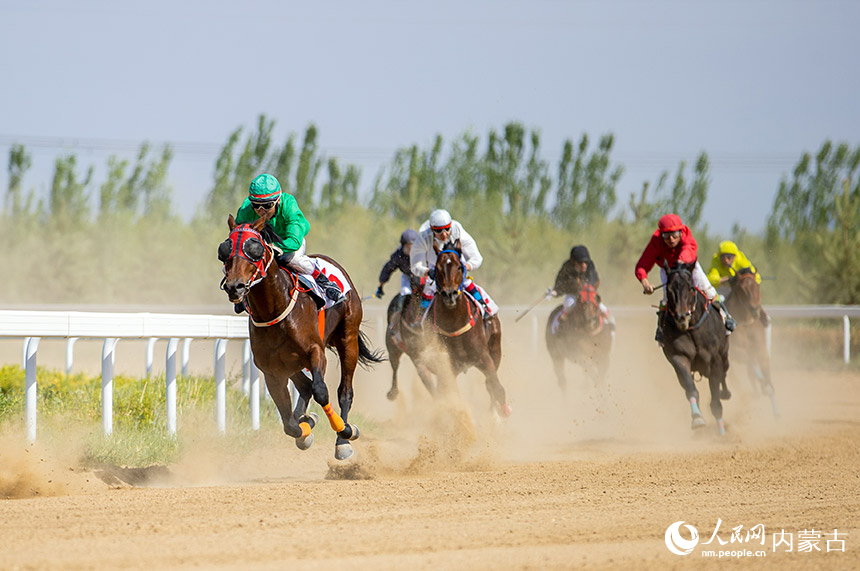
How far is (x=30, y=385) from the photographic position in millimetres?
8164

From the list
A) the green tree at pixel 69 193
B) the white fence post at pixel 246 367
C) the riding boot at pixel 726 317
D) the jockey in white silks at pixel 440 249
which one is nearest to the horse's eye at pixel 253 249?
the jockey in white silks at pixel 440 249

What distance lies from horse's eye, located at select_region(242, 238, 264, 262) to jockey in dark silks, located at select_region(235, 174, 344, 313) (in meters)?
0.64

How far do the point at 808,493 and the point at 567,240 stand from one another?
1266 inches

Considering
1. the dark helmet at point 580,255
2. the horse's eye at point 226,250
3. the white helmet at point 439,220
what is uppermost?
the white helmet at point 439,220

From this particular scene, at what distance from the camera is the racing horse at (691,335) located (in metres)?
11.7

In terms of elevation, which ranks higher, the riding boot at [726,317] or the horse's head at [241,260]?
the horse's head at [241,260]

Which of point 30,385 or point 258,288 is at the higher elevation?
point 258,288

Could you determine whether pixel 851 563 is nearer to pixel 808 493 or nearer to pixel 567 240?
pixel 808 493

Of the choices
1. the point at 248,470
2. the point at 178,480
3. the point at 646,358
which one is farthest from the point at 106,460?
the point at 646,358

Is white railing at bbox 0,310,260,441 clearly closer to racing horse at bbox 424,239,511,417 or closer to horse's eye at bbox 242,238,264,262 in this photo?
horse's eye at bbox 242,238,264,262

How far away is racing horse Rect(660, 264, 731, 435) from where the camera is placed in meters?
11.7

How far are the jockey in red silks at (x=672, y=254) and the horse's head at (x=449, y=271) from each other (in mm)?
2132

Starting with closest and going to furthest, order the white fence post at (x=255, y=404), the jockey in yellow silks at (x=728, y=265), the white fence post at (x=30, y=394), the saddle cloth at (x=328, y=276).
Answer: the white fence post at (x=30, y=394), the saddle cloth at (x=328, y=276), the white fence post at (x=255, y=404), the jockey in yellow silks at (x=728, y=265)

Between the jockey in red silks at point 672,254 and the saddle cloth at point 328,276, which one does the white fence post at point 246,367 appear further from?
the jockey in red silks at point 672,254
